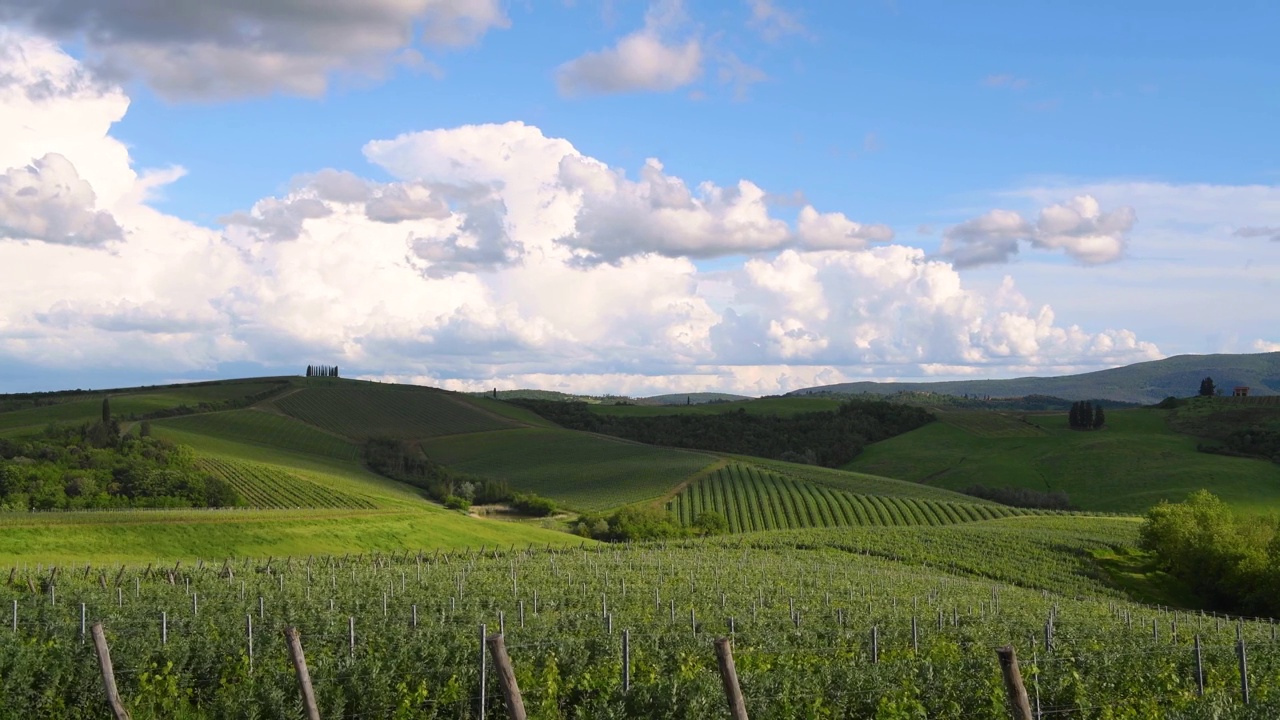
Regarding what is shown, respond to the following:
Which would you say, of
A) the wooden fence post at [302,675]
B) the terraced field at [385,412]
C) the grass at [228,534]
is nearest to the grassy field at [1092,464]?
the terraced field at [385,412]

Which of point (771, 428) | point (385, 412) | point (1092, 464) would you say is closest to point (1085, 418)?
point (1092, 464)

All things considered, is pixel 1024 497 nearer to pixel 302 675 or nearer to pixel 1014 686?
pixel 1014 686

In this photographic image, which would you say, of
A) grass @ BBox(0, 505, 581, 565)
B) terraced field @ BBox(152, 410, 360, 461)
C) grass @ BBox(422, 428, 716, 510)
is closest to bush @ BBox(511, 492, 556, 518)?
grass @ BBox(422, 428, 716, 510)

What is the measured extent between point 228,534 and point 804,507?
5904 centimetres

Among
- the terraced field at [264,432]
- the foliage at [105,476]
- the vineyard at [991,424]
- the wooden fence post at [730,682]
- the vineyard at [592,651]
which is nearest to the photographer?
the wooden fence post at [730,682]

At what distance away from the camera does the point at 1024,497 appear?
125 metres

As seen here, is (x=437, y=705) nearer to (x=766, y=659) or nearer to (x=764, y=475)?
(x=766, y=659)

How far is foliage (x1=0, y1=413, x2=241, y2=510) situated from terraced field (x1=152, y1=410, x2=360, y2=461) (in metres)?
25.7

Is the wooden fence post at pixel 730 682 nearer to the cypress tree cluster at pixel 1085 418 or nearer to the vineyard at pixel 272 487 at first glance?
the vineyard at pixel 272 487

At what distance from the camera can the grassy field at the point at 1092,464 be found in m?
119

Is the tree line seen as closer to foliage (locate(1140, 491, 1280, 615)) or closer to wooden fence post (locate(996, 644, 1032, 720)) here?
foliage (locate(1140, 491, 1280, 615))

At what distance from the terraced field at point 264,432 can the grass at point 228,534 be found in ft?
194

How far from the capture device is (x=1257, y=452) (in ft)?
447

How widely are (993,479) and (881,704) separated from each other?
127457 mm
